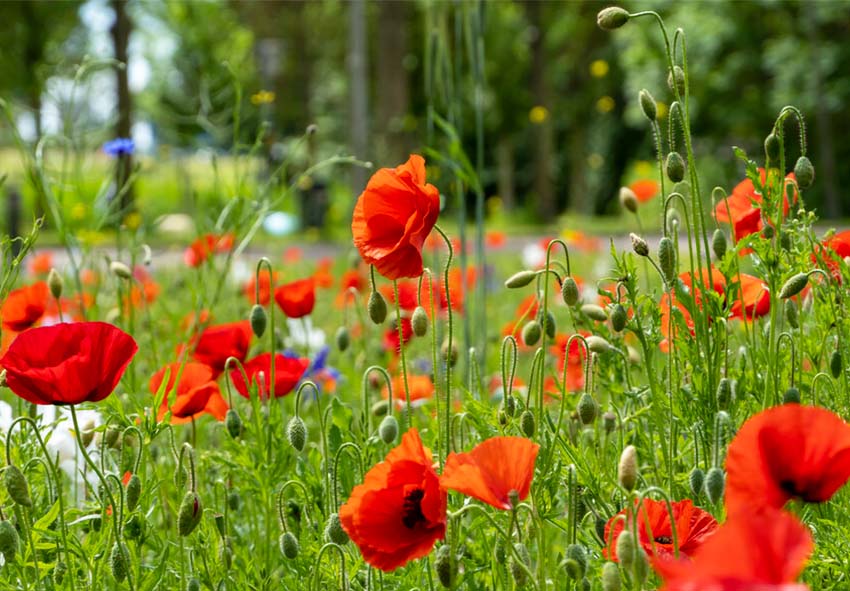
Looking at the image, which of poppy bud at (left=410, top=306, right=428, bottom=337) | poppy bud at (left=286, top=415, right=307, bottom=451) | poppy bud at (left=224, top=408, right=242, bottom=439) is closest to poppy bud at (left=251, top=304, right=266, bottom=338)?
poppy bud at (left=224, top=408, right=242, bottom=439)

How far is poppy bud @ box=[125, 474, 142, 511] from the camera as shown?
1.45 meters

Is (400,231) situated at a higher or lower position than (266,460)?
higher

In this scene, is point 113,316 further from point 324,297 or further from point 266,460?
point 324,297

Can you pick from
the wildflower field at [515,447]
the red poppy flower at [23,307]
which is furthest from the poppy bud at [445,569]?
the red poppy flower at [23,307]

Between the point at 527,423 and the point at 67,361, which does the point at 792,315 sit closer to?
the point at 527,423

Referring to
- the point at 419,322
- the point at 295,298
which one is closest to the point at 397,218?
the point at 419,322

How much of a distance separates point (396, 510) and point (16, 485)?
0.44 m

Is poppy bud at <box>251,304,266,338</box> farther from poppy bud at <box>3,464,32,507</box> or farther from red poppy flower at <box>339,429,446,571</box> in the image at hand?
red poppy flower at <box>339,429,446,571</box>

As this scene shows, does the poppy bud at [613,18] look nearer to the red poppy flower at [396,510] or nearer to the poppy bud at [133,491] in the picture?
the red poppy flower at [396,510]

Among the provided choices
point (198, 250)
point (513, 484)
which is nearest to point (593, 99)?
point (198, 250)

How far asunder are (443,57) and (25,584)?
155 cm

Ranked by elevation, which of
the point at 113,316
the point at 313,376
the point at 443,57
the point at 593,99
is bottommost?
the point at 593,99

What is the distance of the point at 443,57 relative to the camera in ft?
8.63

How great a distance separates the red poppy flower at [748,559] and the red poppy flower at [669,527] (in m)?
0.50
